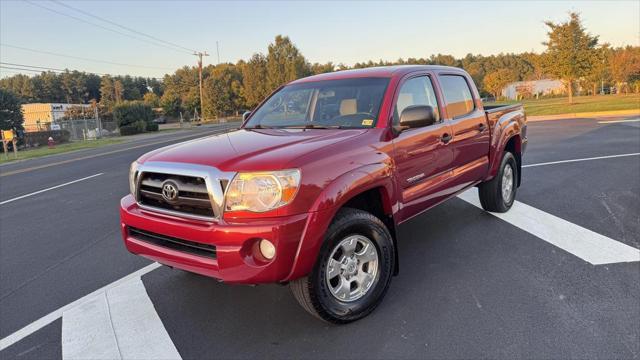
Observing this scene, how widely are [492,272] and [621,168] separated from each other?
6.07 m

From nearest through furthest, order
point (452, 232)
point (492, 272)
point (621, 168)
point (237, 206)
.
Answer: point (237, 206), point (492, 272), point (452, 232), point (621, 168)

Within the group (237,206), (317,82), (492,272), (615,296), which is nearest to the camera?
(237,206)

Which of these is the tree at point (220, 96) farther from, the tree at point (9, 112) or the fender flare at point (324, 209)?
the fender flare at point (324, 209)

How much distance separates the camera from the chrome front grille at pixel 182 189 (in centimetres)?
285

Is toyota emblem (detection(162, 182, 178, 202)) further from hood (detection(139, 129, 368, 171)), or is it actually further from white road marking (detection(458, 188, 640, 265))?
white road marking (detection(458, 188, 640, 265))

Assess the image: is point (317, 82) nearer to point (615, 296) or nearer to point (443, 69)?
point (443, 69)

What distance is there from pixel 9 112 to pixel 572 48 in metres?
46.0

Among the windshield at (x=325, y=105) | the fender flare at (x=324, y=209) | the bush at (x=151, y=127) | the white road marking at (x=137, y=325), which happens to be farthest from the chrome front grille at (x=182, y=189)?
the bush at (x=151, y=127)

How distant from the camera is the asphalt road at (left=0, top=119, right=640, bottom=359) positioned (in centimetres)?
295

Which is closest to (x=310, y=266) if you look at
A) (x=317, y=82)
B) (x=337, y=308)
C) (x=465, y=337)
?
(x=337, y=308)

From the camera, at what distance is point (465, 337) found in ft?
9.80

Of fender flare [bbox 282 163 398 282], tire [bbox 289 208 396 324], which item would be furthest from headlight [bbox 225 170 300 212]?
tire [bbox 289 208 396 324]

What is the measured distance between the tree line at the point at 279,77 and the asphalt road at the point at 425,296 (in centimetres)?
1965

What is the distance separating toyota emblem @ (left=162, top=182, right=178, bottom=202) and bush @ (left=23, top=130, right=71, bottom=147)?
114 ft
